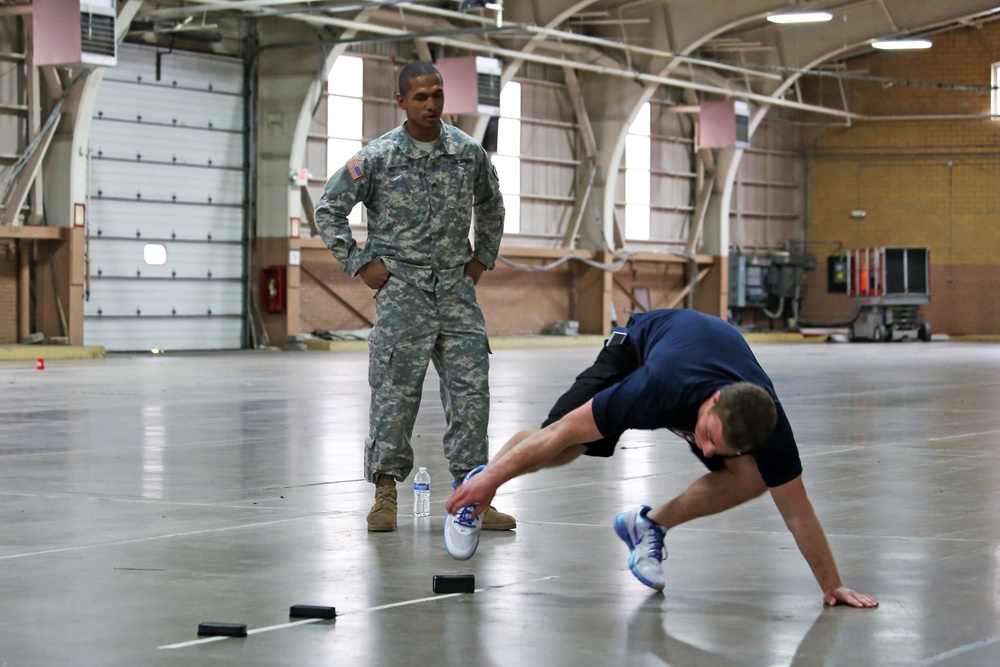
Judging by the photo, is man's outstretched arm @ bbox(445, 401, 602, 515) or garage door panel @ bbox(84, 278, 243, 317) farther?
garage door panel @ bbox(84, 278, 243, 317)

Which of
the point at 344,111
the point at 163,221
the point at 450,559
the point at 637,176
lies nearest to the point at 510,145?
the point at 344,111

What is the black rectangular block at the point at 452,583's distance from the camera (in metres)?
4.89

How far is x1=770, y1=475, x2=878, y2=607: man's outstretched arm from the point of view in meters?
4.74

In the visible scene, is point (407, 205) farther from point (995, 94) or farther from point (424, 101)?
point (995, 94)

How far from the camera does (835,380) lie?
64.3 feet

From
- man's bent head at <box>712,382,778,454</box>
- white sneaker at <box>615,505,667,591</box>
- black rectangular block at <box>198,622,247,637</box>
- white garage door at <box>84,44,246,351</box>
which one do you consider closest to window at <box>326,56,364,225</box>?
white garage door at <box>84,44,246,351</box>

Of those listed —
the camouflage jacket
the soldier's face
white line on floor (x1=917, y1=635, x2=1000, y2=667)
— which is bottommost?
white line on floor (x1=917, y1=635, x2=1000, y2=667)

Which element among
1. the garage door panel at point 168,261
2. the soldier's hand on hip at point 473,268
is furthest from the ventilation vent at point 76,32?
the soldier's hand on hip at point 473,268

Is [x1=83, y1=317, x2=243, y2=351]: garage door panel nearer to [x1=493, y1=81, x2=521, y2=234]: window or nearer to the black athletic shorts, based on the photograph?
[x1=493, y1=81, x2=521, y2=234]: window

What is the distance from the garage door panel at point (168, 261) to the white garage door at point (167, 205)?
0.06 feet

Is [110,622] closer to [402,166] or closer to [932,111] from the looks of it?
[402,166]

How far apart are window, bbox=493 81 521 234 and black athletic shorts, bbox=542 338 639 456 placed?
30.0 m

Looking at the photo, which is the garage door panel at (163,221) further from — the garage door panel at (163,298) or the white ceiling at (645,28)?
the white ceiling at (645,28)

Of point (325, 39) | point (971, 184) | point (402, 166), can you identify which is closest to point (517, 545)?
point (402, 166)
